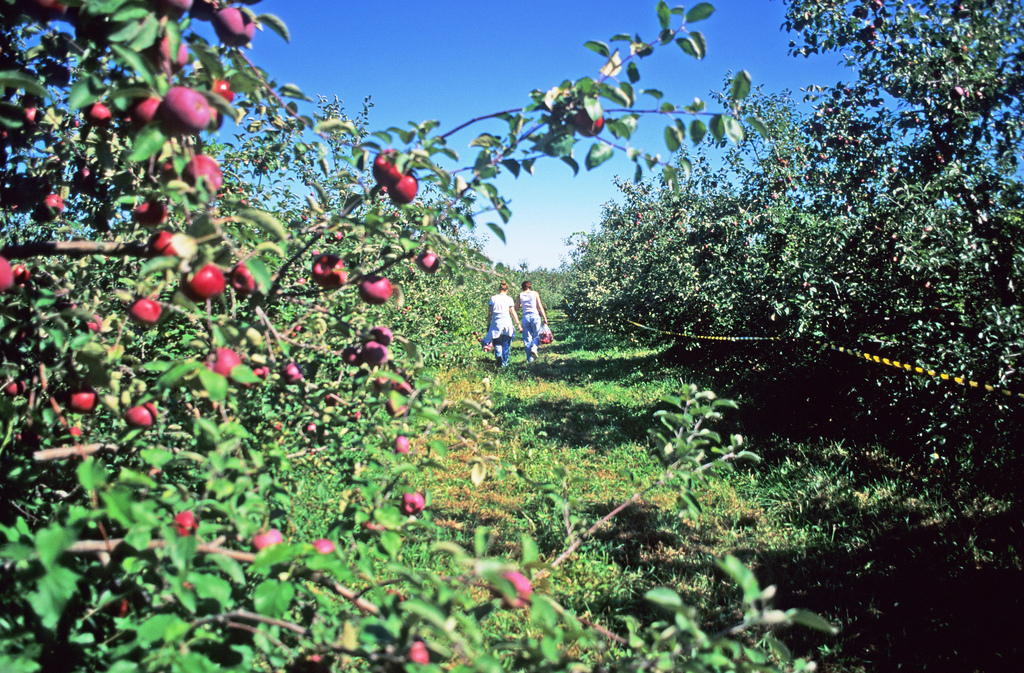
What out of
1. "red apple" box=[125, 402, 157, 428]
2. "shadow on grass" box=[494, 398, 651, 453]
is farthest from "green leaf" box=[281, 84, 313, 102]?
"shadow on grass" box=[494, 398, 651, 453]

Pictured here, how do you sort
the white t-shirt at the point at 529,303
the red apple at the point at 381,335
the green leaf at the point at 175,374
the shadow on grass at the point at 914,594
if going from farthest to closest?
the white t-shirt at the point at 529,303, the shadow on grass at the point at 914,594, the red apple at the point at 381,335, the green leaf at the point at 175,374

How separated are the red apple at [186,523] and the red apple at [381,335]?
62cm

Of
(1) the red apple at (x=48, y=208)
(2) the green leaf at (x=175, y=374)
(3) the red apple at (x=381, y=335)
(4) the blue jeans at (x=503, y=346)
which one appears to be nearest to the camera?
(2) the green leaf at (x=175, y=374)

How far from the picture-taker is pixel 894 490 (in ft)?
12.9

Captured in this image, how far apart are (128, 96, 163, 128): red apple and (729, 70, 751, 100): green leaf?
140cm

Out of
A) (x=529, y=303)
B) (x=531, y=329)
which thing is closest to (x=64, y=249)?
(x=529, y=303)

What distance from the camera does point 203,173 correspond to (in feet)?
4.22

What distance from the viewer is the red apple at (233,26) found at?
146 cm

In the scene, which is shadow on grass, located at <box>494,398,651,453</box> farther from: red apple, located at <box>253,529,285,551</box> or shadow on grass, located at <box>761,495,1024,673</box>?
red apple, located at <box>253,529,285,551</box>

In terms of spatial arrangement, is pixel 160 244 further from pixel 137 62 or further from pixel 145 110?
pixel 137 62

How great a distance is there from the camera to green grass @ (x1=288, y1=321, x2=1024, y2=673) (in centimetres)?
267

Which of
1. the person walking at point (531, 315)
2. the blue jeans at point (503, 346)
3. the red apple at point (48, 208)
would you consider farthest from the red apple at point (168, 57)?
the person walking at point (531, 315)

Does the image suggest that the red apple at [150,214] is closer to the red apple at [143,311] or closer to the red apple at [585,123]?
the red apple at [143,311]

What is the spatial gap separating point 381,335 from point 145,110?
2.47 ft
